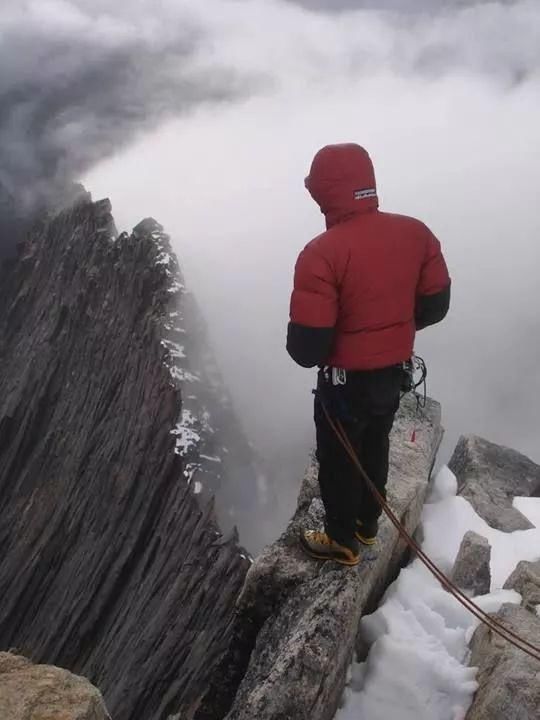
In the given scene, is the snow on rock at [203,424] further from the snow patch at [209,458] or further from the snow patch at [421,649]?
the snow patch at [421,649]

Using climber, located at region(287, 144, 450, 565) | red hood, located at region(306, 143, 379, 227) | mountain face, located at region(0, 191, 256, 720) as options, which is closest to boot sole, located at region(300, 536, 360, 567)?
climber, located at region(287, 144, 450, 565)

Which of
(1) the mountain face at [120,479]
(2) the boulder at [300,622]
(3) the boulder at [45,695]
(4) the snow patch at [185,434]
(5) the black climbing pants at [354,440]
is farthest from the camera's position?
(4) the snow patch at [185,434]

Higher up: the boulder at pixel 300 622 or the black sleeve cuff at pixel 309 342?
the black sleeve cuff at pixel 309 342

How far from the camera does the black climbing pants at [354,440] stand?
249 inches

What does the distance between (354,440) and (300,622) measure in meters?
2.02

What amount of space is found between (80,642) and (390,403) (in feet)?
95.0

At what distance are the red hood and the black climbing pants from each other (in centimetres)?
156

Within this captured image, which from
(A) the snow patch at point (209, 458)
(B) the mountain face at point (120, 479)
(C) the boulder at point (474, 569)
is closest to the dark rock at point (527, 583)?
(C) the boulder at point (474, 569)

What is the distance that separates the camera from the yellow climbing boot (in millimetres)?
7164

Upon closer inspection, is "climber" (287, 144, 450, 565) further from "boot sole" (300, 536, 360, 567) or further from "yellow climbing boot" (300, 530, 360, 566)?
"boot sole" (300, 536, 360, 567)

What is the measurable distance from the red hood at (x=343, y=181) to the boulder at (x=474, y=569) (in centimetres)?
487

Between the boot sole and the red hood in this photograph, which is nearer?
the red hood

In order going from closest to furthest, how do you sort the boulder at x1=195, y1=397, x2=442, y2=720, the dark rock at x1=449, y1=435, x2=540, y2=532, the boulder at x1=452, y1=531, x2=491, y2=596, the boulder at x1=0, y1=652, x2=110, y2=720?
1. the boulder at x1=0, y1=652, x2=110, y2=720
2. the boulder at x1=195, y1=397, x2=442, y2=720
3. the boulder at x1=452, y1=531, x2=491, y2=596
4. the dark rock at x1=449, y1=435, x2=540, y2=532

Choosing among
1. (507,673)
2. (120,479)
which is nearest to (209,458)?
(120,479)
